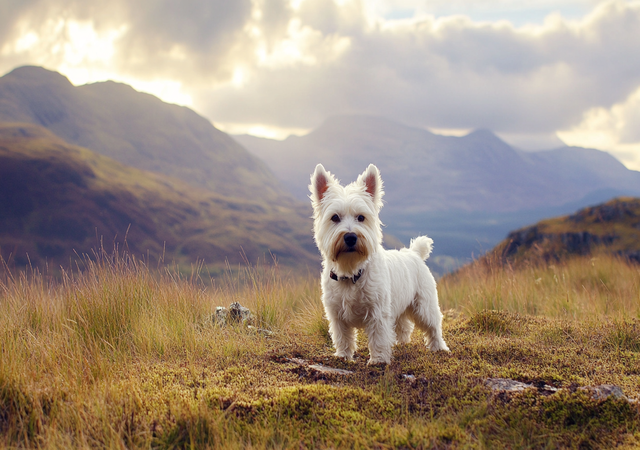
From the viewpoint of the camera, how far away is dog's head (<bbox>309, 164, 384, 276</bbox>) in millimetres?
5113

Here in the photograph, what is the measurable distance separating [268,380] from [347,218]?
221 centimetres

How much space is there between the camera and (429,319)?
6.46m

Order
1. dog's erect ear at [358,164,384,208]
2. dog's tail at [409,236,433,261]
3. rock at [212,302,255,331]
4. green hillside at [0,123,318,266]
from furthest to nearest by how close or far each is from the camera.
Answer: green hillside at [0,123,318,266]
rock at [212,302,255,331]
dog's tail at [409,236,433,261]
dog's erect ear at [358,164,384,208]

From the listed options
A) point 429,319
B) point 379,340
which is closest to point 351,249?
point 379,340

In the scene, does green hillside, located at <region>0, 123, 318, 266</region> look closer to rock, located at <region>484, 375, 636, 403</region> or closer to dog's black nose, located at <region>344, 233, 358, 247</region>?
dog's black nose, located at <region>344, 233, 358, 247</region>

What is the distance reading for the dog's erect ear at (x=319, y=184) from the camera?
5.79 m

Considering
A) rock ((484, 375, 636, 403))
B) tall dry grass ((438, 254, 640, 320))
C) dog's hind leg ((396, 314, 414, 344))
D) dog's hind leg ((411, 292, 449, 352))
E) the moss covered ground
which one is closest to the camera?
the moss covered ground

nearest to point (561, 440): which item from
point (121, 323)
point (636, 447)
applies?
point (636, 447)

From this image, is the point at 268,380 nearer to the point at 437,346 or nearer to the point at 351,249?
the point at 351,249

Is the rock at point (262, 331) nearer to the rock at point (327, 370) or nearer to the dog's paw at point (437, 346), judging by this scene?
the rock at point (327, 370)

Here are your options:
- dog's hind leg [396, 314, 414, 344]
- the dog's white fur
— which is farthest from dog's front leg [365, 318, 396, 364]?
dog's hind leg [396, 314, 414, 344]

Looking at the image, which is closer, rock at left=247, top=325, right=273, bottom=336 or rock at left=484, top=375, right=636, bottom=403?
rock at left=484, top=375, right=636, bottom=403

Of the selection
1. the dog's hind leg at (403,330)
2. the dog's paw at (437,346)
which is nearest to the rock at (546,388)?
the dog's paw at (437,346)

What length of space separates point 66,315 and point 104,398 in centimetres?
334
